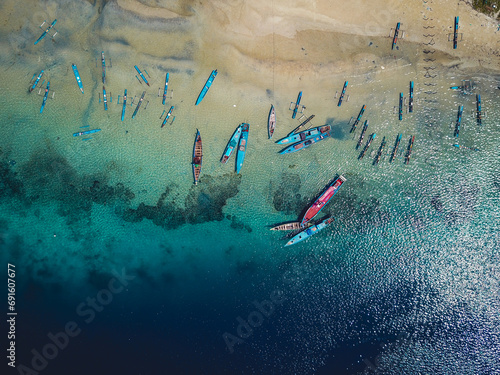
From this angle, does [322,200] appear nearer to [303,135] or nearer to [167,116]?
[303,135]

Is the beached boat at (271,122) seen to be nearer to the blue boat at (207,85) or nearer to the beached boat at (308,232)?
the blue boat at (207,85)

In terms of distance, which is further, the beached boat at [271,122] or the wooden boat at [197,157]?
the beached boat at [271,122]

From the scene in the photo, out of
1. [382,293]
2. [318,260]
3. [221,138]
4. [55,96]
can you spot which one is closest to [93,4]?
[55,96]

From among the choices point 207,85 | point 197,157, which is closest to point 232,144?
point 197,157

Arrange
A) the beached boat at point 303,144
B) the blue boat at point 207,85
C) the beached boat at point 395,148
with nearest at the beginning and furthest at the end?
the blue boat at point 207,85, the beached boat at point 303,144, the beached boat at point 395,148

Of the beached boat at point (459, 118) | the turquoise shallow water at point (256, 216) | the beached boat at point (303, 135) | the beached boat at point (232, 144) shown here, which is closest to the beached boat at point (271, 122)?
the turquoise shallow water at point (256, 216)

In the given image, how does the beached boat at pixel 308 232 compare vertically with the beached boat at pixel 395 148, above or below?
below

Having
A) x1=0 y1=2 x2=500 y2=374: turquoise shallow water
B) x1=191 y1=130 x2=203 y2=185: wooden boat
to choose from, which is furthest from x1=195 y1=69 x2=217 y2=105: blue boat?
x1=191 y1=130 x2=203 y2=185: wooden boat
